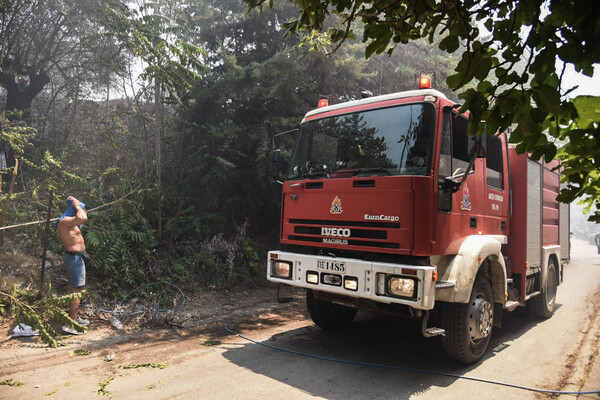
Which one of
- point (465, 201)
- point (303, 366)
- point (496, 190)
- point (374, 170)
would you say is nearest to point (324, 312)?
point (303, 366)

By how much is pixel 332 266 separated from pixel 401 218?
0.91 metres

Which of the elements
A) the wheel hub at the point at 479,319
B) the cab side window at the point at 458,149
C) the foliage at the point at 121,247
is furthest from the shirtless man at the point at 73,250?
the cab side window at the point at 458,149

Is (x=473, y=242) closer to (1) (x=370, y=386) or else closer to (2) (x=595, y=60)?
(1) (x=370, y=386)

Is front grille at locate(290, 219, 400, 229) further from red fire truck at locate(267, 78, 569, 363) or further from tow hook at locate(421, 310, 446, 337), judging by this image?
tow hook at locate(421, 310, 446, 337)

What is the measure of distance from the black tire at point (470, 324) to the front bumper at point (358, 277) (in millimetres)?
699

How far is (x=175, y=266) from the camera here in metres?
7.28

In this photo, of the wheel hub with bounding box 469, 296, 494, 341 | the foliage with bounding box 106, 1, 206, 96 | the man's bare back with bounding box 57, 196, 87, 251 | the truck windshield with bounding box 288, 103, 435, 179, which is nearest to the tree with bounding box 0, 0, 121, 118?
the foliage with bounding box 106, 1, 206, 96

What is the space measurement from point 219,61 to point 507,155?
7.58m

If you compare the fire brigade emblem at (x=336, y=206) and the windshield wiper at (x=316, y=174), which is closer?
the fire brigade emblem at (x=336, y=206)

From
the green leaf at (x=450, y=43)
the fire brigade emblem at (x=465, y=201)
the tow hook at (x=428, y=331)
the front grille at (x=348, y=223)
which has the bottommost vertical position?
the tow hook at (x=428, y=331)

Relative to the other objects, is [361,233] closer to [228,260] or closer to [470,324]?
[470,324]

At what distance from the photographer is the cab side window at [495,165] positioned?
16.5 feet

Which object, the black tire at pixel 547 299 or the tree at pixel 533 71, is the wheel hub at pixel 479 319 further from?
the tree at pixel 533 71

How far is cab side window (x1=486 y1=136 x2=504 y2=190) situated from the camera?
16.5ft
